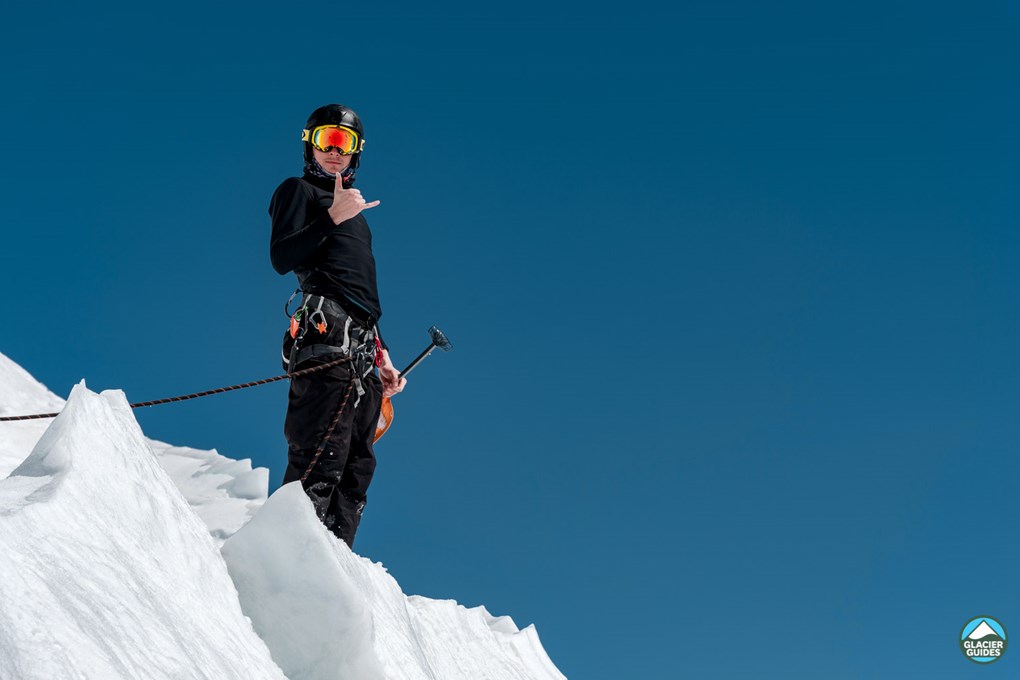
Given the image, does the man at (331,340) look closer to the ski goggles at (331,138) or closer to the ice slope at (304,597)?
A: the ski goggles at (331,138)

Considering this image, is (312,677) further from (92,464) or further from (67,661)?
(67,661)

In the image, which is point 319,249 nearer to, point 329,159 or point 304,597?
point 329,159

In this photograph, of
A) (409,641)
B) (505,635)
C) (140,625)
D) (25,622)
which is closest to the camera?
(25,622)

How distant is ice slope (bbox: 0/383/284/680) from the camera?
2344mm

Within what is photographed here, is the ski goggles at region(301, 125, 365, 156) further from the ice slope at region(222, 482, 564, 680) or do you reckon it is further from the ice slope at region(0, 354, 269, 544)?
the ice slope at region(0, 354, 269, 544)

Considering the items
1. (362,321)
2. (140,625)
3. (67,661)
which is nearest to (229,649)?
(140,625)

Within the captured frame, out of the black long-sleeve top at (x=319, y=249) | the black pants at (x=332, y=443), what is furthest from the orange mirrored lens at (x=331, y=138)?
the black pants at (x=332, y=443)

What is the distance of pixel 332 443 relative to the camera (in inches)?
247

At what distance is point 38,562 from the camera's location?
2.64 meters

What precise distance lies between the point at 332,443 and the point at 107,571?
327 centimetres

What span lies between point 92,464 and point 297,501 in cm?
109

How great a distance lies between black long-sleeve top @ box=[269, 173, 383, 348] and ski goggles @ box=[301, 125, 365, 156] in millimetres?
372

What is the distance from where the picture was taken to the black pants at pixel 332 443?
6.25 metres

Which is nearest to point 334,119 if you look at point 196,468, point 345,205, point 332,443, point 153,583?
point 345,205
